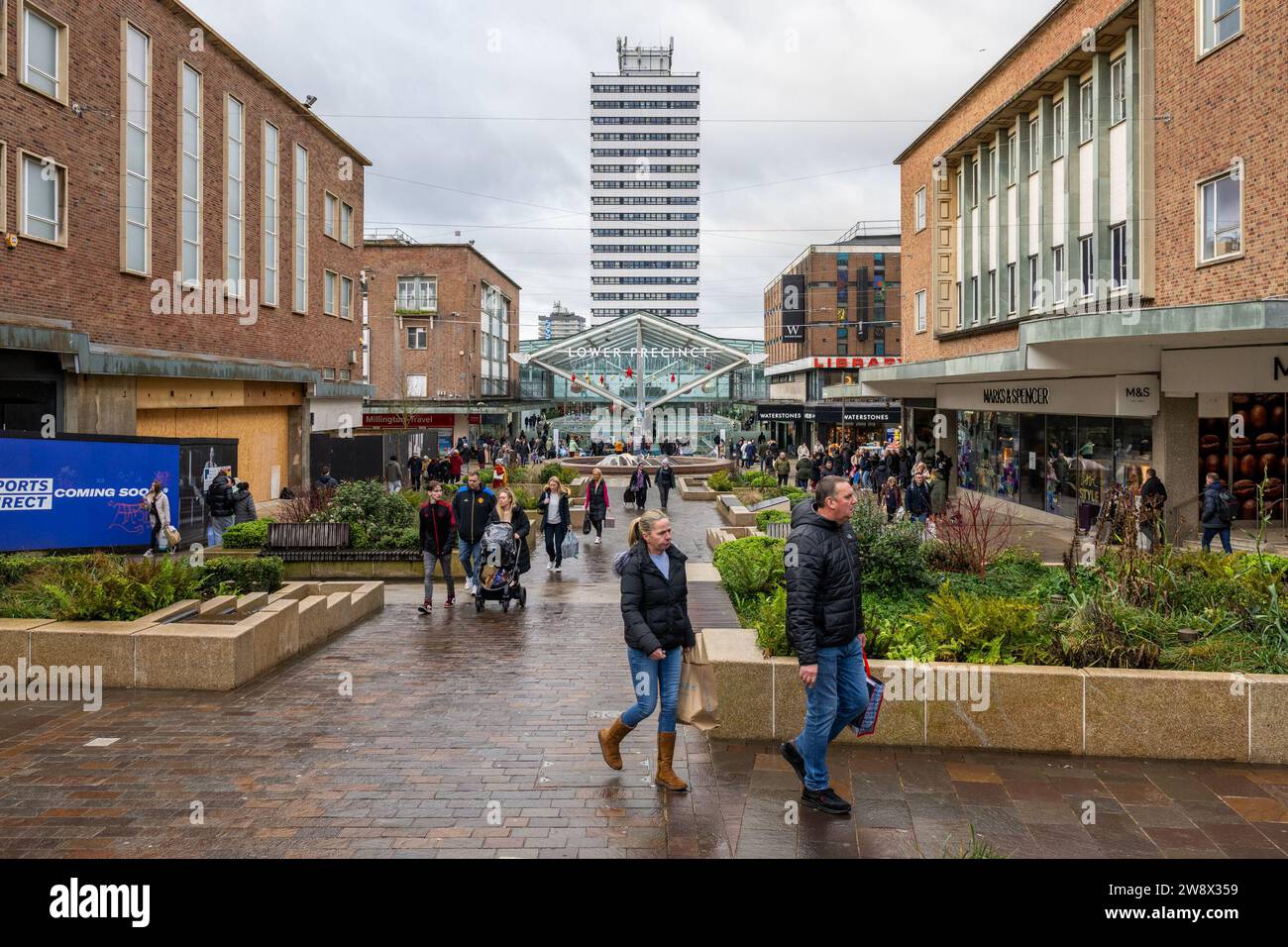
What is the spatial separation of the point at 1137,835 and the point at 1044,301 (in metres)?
21.5

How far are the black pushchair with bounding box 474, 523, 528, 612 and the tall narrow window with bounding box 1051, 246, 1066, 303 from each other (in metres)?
16.8

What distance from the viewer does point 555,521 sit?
49.6 feet

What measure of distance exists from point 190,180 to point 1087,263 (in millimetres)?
21183

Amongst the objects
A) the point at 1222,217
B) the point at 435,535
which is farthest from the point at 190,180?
the point at 1222,217

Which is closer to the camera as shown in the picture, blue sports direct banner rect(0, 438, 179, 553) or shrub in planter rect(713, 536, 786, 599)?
→ shrub in planter rect(713, 536, 786, 599)

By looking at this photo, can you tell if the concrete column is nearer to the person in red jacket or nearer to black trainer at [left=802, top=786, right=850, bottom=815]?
the person in red jacket

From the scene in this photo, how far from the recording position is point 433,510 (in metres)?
11.8

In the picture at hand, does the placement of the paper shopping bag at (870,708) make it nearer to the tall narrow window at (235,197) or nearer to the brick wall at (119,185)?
the brick wall at (119,185)

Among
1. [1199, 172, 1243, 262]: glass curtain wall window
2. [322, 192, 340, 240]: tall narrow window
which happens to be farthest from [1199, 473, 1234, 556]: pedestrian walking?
[322, 192, 340, 240]: tall narrow window

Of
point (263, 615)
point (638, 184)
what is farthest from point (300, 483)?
point (638, 184)

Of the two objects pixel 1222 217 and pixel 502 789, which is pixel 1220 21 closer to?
pixel 1222 217

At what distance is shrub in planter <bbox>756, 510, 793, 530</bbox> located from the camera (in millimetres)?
15508

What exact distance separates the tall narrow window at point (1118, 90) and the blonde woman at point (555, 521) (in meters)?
14.3
